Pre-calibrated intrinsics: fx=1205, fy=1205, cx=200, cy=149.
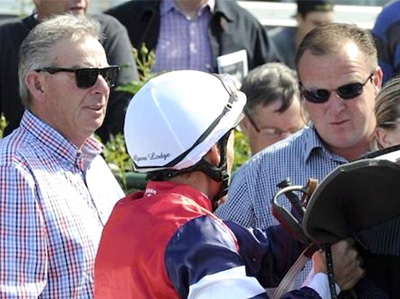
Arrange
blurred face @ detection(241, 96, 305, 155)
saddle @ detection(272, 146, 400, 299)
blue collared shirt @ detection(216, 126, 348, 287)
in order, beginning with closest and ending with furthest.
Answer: saddle @ detection(272, 146, 400, 299)
blue collared shirt @ detection(216, 126, 348, 287)
blurred face @ detection(241, 96, 305, 155)

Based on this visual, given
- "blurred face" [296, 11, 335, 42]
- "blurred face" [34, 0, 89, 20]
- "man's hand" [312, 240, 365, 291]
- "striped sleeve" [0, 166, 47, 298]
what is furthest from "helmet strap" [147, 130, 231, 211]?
"blurred face" [296, 11, 335, 42]

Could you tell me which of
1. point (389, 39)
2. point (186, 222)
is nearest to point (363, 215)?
point (186, 222)

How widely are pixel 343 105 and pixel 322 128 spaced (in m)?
0.13

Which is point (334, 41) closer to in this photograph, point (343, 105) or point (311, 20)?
point (343, 105)

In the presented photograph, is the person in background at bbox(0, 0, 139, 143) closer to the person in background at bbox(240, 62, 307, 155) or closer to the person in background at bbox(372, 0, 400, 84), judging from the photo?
the person in background at bbox(240, 62, 307, 155)

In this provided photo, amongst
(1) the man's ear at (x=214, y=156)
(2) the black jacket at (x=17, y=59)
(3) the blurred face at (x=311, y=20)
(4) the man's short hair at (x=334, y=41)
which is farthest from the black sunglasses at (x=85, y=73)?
(3) the blurred face at (x=311, y=20)

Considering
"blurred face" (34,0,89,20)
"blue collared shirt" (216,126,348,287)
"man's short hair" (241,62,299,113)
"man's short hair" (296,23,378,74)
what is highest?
"man's short hair" (296,23,378,74)

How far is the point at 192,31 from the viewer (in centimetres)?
755

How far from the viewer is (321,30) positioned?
5043 mm

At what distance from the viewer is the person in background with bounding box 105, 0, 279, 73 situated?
7.46 meters

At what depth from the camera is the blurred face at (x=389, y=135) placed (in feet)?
13.5

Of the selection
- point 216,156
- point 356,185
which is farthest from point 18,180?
point 356,185

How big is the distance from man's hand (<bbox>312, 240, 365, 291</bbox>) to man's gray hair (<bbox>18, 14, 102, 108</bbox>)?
2.04 metres

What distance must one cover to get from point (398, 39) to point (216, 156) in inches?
135
